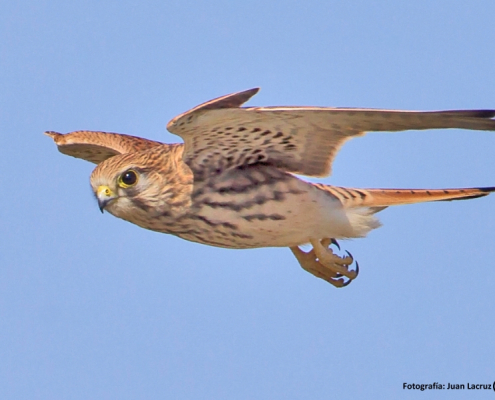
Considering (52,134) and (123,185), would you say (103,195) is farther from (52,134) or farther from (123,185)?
(52,134)

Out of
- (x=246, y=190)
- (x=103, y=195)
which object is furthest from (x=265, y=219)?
(x=103, y=195)

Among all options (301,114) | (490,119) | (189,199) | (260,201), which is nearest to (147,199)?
(189,199)

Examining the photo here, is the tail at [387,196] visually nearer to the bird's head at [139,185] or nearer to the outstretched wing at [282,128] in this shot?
the outstretched wing at [282,128]

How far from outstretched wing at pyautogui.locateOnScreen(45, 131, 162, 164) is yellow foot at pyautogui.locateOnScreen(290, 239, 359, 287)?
1509 millimetres

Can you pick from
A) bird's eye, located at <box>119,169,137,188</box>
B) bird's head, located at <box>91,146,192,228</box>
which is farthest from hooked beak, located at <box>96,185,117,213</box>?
bird's eye, located at <box>119,169,137,188</box>

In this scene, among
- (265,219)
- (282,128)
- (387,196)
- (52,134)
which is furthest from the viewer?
(52,134)

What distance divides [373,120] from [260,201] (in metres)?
1.28

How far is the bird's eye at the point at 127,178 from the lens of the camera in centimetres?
806

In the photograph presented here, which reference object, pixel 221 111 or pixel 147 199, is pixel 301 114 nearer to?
pixel 221 111

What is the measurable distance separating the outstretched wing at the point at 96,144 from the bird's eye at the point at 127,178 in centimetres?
80

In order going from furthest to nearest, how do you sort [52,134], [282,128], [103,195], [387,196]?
[52,134] < [387,196] < [103,195] < [282,128]

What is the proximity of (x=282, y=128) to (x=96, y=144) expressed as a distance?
209 cm

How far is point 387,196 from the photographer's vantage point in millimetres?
8484

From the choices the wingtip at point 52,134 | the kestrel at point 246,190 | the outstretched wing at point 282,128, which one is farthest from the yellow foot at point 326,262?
the wingtip at point 52,134
